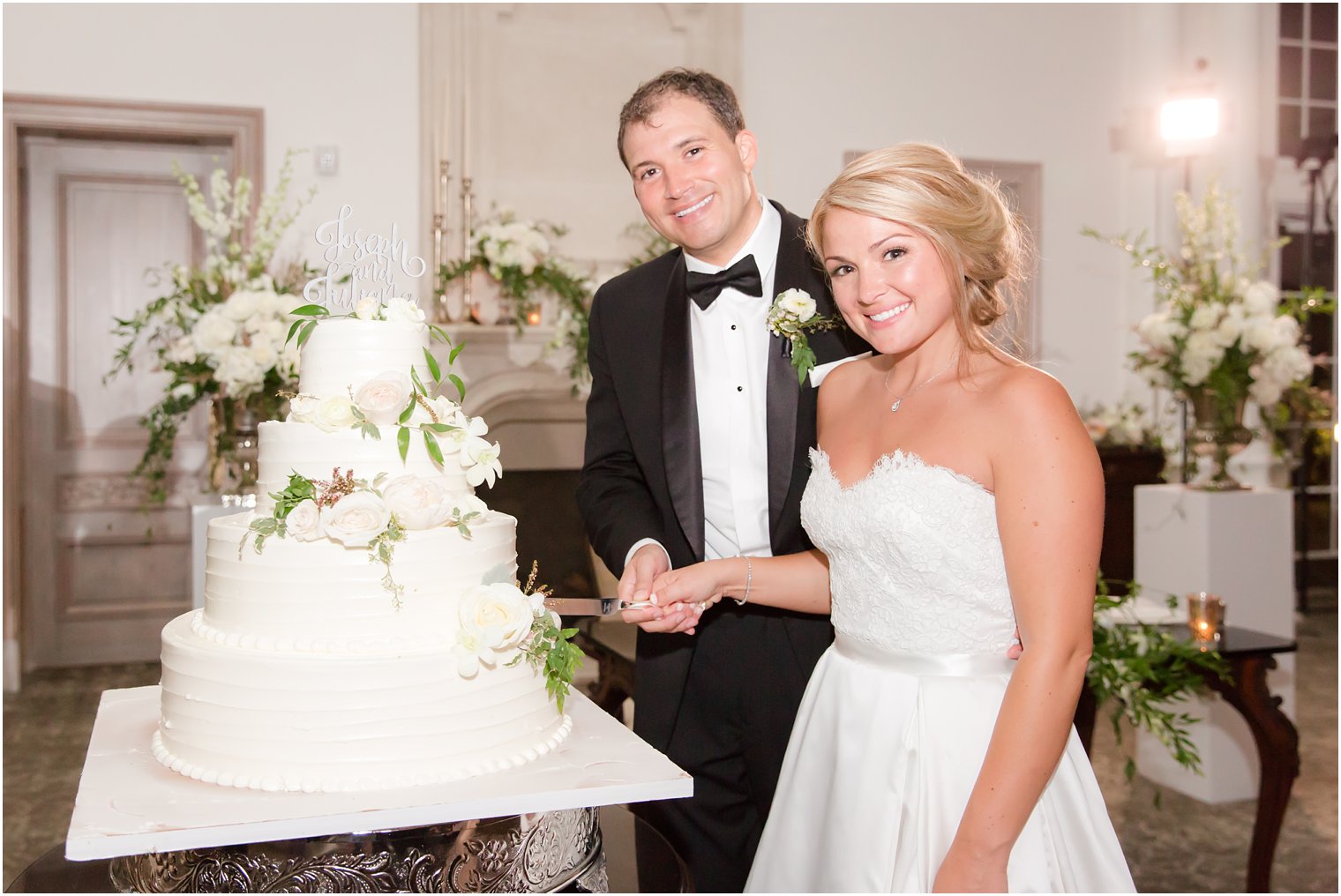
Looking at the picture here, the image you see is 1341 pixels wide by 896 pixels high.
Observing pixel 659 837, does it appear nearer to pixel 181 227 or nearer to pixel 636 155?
pixel 636 155

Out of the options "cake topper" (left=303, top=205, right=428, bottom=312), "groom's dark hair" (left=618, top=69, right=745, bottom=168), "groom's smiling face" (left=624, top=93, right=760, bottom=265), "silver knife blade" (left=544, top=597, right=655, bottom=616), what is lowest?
"silver knife blade" (left=544, top=597, right=655, bottom=616)

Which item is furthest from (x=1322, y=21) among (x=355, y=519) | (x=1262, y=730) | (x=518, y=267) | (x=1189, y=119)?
(x=355, y=519)

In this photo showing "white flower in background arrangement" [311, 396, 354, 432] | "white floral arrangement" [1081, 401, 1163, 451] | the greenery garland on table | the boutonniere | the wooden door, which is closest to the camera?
"white flower in background arrangement" [311, 396, 354, 432]

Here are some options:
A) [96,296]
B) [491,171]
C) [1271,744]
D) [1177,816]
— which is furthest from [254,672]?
[96,296]

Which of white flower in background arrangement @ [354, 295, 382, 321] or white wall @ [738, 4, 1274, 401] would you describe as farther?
white wall @ [738, 4, 1274, 401]

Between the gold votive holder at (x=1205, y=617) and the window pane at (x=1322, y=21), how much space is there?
6.34 metres

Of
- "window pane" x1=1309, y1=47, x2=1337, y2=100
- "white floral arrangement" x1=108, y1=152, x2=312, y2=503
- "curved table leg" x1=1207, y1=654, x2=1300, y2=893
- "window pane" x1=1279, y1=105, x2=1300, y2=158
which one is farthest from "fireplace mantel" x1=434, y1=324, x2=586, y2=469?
"window pane" x1=1309, y1=47, x2=1337, y2=100

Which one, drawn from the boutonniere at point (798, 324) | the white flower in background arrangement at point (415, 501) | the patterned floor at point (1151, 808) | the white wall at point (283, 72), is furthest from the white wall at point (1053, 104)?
the white flower in background arrangement at point (415, 501)

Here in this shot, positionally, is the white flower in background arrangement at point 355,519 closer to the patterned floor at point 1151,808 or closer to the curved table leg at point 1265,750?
the patterned floor at point 1151,808

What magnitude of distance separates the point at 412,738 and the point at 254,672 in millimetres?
265

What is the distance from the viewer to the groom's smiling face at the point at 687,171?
2.47 metres

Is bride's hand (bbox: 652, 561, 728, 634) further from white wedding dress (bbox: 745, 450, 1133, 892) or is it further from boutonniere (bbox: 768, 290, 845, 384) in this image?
boutonniere (bbox: 768, 290, 845, 384)

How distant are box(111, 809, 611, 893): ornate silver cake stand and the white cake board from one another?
69 millimetres

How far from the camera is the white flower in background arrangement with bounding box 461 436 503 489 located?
1.92 m
